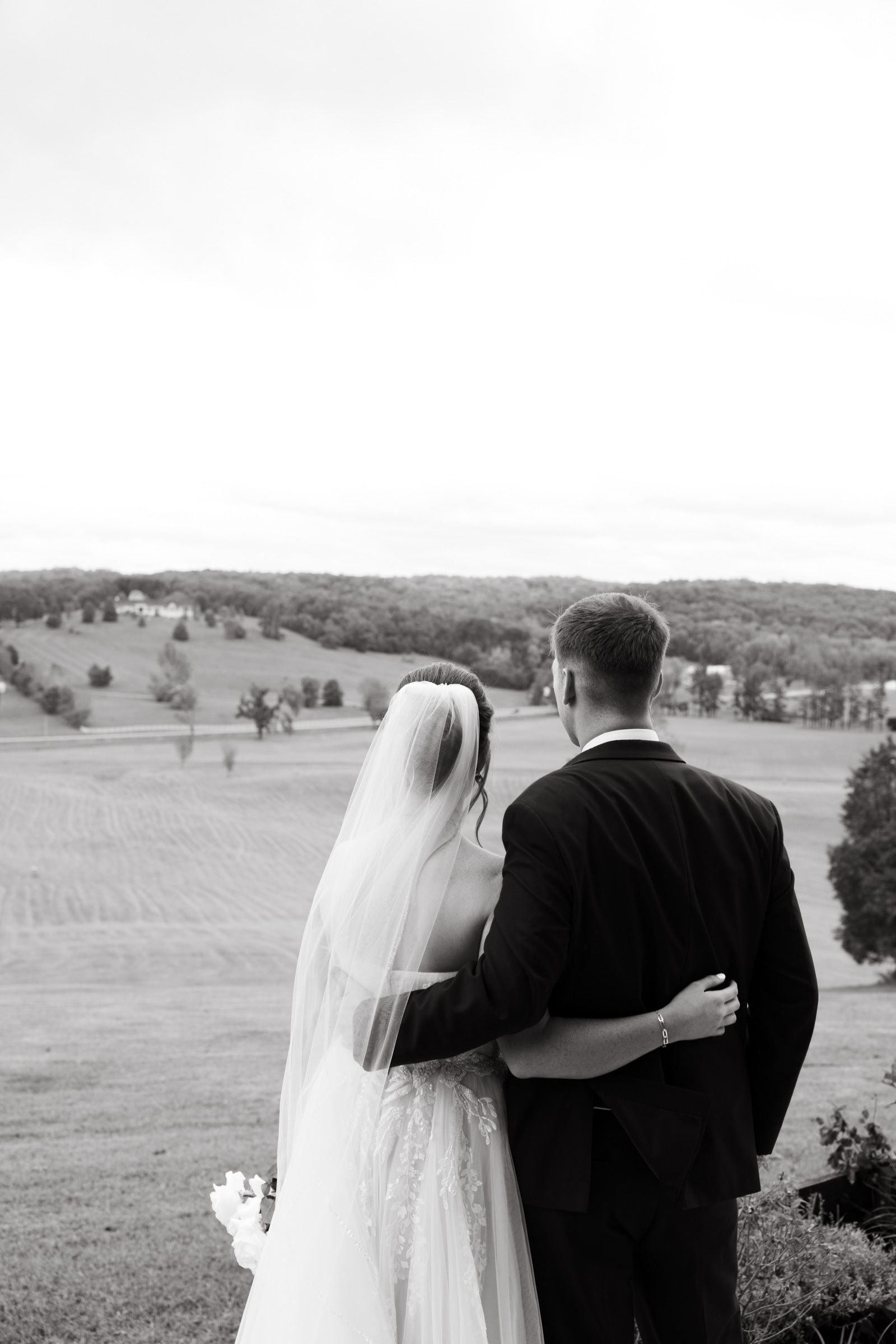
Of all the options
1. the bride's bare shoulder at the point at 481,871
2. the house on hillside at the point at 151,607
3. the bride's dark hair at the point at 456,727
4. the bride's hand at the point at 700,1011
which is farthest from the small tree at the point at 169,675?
the bride's hand at the point at 700,1011

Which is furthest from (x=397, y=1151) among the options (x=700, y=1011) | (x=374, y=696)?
(x=374, y=696)

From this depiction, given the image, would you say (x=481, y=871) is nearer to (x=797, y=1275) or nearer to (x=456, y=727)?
(x=456, y=727)

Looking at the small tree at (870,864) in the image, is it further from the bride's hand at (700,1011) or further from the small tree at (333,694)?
the small tree at (333,694)

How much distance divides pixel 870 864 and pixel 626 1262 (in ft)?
104

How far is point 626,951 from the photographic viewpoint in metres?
2.26

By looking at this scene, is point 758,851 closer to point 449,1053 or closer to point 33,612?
point 449,1053

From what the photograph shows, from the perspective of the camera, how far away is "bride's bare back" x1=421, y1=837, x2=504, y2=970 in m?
2.53

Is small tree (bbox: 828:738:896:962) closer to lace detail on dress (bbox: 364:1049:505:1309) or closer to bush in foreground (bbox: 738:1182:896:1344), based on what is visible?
bush in foreground (bbox: 738:1182:896:1344)

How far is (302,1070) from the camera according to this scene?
9.03 feet

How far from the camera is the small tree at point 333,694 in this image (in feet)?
295

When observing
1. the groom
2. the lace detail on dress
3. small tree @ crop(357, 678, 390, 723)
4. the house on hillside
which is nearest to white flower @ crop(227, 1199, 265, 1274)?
the lace detail on dress

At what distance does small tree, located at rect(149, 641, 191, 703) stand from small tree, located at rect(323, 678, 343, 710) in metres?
12.6

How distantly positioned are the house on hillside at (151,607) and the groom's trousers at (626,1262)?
378 ft

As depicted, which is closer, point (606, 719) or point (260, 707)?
point (606, 719)
